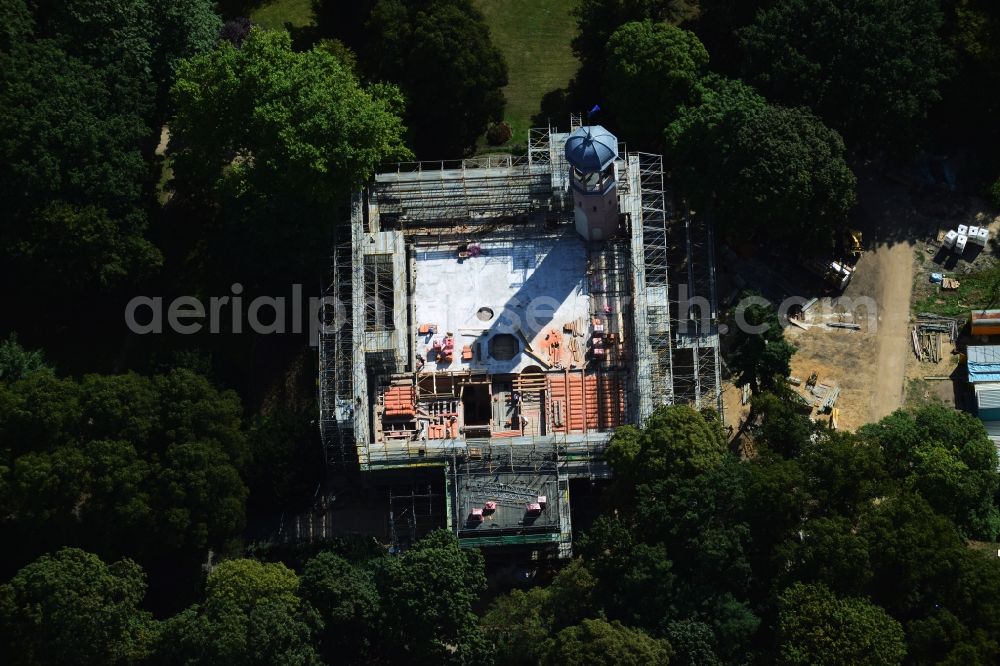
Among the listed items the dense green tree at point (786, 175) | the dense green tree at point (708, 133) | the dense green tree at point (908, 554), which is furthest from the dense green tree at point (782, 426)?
the dense green tree at point (708, 133)

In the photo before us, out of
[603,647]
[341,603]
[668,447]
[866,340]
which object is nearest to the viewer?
[603,647]

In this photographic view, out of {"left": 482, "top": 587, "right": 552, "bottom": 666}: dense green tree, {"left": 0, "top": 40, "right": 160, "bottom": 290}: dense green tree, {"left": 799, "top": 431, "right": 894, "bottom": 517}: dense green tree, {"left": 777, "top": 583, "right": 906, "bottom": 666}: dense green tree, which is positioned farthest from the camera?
{"left": 0, "top": 40, "right": 160, "bottom": 290}: dense green tree

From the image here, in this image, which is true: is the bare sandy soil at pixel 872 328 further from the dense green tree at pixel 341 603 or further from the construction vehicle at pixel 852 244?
the dense green tree at pixel 341 603

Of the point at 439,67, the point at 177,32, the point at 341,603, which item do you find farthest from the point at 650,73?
the point at 341,603

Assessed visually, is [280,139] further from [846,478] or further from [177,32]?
[846,478]

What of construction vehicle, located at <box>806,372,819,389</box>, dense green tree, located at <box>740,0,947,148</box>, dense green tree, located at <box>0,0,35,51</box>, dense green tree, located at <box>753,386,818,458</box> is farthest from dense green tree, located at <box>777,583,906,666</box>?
dense green tree, located at <box>0,0,35,51</box>

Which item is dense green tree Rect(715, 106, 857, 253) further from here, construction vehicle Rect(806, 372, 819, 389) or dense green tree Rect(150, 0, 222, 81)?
dense green tree Rect(150, 0, 222, 81)
